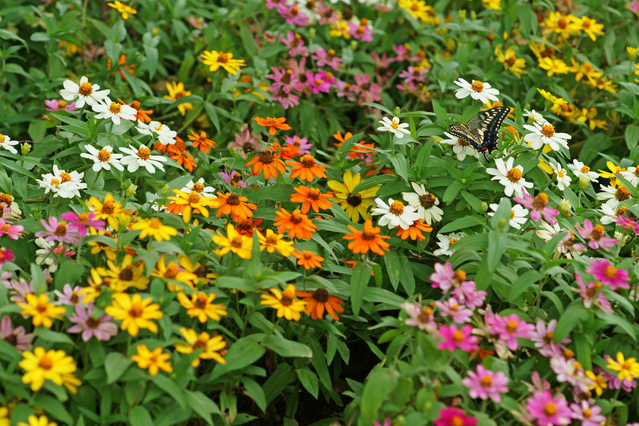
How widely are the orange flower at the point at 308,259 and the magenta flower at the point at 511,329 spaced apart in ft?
2.07

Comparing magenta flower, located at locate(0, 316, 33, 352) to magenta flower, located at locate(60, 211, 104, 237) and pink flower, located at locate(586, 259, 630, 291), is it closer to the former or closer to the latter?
magenta flower, located at locate(60, 211, 104, 237)

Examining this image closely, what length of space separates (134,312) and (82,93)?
1.33m

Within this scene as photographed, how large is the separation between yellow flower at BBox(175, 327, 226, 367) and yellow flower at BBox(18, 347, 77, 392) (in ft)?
1.06

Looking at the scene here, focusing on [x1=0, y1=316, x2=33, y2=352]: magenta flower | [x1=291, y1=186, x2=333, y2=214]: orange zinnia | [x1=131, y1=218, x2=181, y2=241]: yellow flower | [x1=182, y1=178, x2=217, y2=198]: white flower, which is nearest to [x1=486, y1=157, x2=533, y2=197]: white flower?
[x1=291, y1=186, x2=333, y2=214]: orange zinnia

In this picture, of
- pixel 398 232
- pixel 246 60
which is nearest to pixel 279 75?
pixel 246 60

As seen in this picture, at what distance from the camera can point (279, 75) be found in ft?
11.8

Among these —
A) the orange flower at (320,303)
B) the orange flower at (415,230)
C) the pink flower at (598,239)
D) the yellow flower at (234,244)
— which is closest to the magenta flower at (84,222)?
the yellow flower at (234,244)

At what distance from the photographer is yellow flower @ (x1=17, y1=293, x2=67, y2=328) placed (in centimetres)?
175

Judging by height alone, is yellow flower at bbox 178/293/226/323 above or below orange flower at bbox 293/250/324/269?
below

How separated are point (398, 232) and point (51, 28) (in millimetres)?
2489

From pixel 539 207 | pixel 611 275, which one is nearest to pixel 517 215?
pixel 539 207

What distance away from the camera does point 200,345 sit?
1892 mm

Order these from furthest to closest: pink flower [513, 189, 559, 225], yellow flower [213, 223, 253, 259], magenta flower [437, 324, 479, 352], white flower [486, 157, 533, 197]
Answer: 1. white flower [486, 157, 533, 197]
2. pink flower [513, 189, 559, 225]
3. yellow flower [213, 223, 253, 259]
4. magenta flower [437, 324, 479, 352]

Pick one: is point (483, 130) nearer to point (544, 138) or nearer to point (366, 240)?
point (544, 138)
